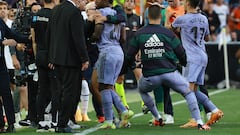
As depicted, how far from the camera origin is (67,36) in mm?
13555

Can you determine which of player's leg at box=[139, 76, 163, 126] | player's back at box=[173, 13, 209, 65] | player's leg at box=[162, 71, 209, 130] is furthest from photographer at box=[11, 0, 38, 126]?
player's leg at box=[162, 71, 209, 130]

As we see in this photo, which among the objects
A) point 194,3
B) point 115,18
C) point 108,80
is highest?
point 194,3

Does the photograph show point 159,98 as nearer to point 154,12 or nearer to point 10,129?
point 154,12

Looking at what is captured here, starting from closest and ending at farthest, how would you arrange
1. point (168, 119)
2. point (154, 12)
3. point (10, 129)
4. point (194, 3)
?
point (154, 12), point (10, 129), point (194, 3), point (168, 119)

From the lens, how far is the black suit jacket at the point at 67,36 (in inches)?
529

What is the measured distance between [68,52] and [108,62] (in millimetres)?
966

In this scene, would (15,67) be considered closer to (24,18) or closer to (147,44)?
(24,18)

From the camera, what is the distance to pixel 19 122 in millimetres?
15672

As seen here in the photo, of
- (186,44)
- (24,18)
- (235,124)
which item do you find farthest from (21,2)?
(235,124)

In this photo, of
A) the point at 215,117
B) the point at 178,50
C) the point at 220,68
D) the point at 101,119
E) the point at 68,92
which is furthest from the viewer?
the point at 220,68

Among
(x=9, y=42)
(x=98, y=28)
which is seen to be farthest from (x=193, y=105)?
(x=9, y=42)

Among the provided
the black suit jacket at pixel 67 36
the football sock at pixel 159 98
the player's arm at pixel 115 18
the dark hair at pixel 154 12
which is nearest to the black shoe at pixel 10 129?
the black suit jacket at pixel 67 36

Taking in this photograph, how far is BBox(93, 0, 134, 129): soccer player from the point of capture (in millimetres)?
14312

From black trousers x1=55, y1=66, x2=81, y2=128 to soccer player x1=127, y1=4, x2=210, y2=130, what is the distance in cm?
95
